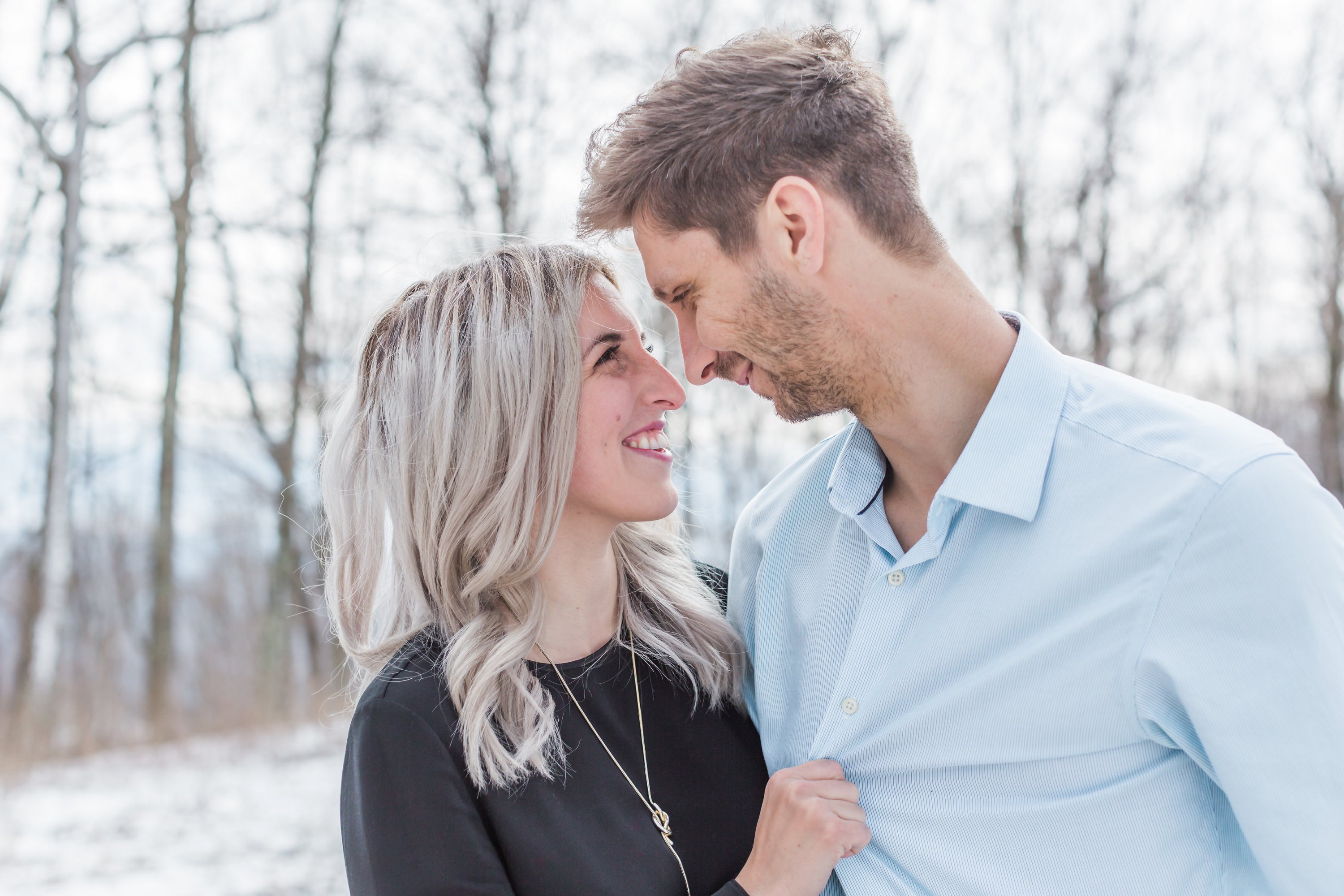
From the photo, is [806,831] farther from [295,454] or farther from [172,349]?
[295,454]

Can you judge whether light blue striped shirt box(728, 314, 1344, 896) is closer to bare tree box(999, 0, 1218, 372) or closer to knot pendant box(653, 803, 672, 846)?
knot pendant box(653, 803, 672, 846)

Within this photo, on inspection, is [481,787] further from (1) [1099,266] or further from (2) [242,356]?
(1) [1099,266]

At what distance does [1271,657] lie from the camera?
50.7 inches

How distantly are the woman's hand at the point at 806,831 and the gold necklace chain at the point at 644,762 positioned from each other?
0.16m

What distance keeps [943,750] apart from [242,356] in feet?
35.9

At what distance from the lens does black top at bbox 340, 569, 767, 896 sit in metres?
1.61

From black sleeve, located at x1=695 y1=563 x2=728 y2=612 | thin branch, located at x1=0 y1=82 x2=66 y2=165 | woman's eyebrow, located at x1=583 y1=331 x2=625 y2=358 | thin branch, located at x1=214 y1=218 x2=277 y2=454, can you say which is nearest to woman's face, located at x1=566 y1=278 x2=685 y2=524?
woman's eyebrow, located at x1=583 y1=331 x2=625 y2=358

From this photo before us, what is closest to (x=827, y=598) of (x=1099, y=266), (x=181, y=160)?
(x=181, y=160)

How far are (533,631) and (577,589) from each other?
0.62ft

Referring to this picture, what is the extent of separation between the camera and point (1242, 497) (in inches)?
52.6

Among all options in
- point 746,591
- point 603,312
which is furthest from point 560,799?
point 603,312

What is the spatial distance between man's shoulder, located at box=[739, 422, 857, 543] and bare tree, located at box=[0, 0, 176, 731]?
25.6 feet

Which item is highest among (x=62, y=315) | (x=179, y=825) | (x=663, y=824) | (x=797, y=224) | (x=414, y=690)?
(x=62, y=315)

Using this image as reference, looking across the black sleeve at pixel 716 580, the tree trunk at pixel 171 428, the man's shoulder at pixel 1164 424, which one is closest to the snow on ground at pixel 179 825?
the tree trunk at pixel 171 428
